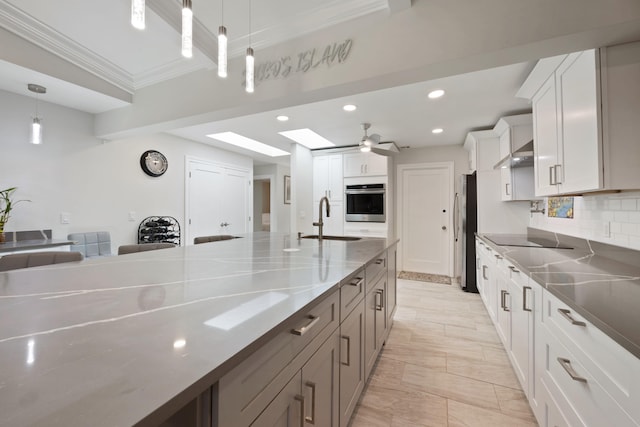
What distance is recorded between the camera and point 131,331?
0.63 metres

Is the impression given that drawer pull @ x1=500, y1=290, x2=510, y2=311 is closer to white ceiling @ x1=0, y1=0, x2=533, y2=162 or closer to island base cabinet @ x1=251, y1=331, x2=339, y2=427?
island base cabinet @ x1=251, y1=331, x2=339, y2=427

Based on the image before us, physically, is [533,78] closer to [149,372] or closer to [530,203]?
[530,203]

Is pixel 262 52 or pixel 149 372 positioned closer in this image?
pixel 149 372

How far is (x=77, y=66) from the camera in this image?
8.09ft

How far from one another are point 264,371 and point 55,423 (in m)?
0.40

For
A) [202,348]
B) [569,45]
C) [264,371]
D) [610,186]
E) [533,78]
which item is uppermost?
[533,78]

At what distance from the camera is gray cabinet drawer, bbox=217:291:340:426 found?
1.85 feet

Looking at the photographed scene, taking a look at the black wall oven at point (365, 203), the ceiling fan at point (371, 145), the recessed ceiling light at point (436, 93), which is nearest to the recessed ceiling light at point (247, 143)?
the black wall oven at point (365, 203)

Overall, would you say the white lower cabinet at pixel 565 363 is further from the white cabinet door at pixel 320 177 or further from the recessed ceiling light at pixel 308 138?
the white cabinet door at pixel 320 177

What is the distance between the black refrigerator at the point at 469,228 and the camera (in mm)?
3771

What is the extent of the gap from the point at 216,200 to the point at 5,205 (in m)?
2.63

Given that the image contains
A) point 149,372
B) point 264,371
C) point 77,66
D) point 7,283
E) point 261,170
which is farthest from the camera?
point 261,170

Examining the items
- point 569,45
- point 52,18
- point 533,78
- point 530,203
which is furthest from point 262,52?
point 530,203

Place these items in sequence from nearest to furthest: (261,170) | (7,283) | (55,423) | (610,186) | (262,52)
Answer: (55,423), (7,283), (610,186), (262,52), (261,170)
